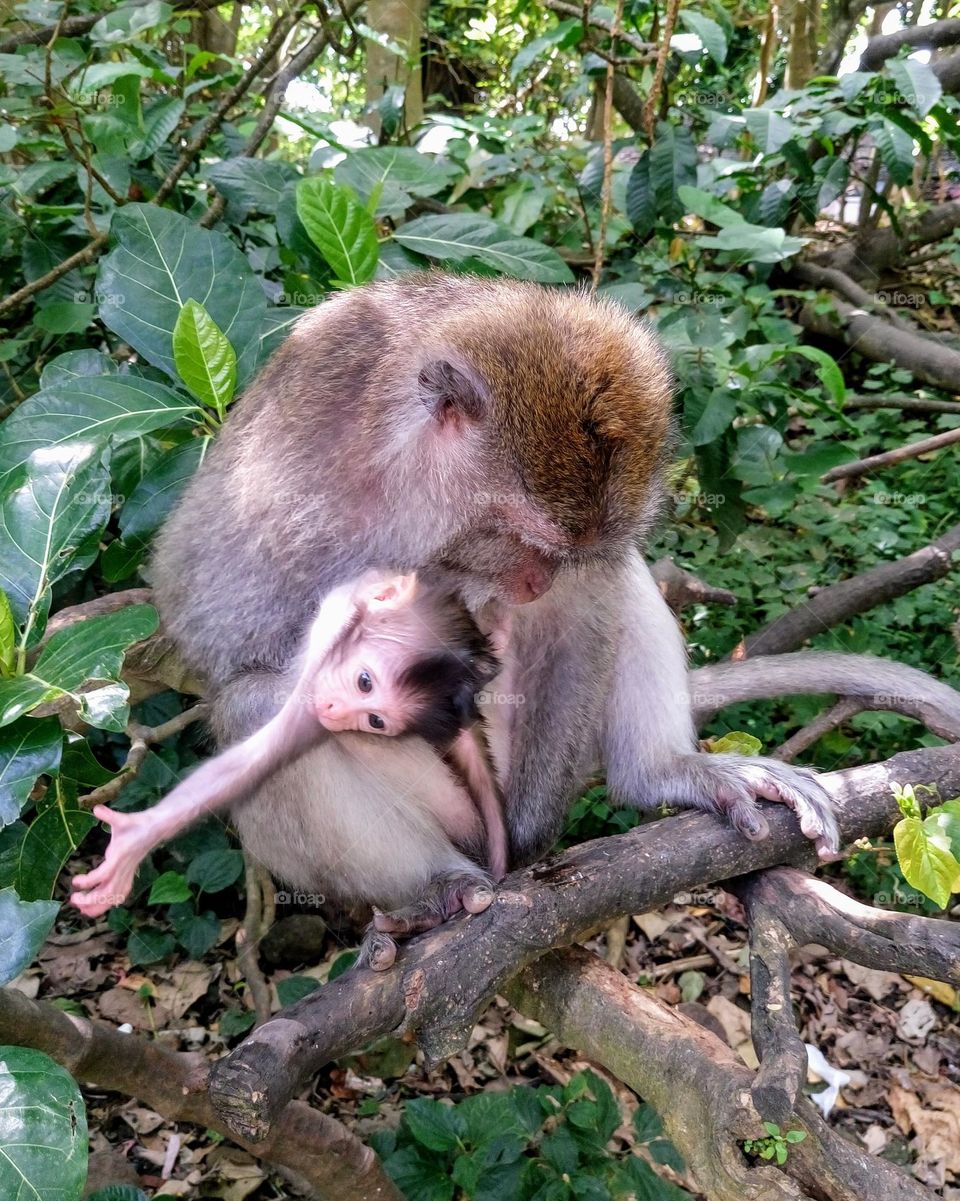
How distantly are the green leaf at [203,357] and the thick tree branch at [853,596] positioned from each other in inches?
81.2

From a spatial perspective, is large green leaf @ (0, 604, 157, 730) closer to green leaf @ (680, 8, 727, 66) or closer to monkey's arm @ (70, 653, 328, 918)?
monkey's arm @ (70, 653, 328, 918)

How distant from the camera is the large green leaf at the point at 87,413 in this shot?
274 centimetres

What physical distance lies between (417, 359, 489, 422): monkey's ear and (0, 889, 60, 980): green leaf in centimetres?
141

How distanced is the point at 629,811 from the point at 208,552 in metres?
2.38

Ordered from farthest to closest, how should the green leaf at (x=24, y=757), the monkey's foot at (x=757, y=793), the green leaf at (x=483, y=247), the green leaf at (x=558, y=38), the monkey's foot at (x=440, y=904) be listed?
1. the green leaf at (x=558, y=38)
2. the green leaf at (x=483, y=247)
3. the monkey's foot at (x=757, y=793)
4. the monkey's foot at (x=440, y=904)
5. the green leaf at (x=24, y=757)

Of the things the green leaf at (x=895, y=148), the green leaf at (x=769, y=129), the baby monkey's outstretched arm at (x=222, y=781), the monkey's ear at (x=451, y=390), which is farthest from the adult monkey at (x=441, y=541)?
the green leaf at (x=895, y=148)

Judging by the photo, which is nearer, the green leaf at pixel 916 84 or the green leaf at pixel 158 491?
the green leaf at pixel 158 491

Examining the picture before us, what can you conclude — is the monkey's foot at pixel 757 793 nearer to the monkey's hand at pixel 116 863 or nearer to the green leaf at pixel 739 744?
the green leaf at pixel 739 744

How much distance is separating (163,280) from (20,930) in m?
2.03

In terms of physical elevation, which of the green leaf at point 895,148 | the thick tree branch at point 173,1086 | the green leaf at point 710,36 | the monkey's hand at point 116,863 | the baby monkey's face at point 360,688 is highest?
the green leaf at point 710,36

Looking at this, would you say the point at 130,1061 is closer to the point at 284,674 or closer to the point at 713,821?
the point at 284,674

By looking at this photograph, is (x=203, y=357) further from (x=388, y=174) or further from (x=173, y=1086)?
(x=173, y=1086)

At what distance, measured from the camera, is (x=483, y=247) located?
138 inches

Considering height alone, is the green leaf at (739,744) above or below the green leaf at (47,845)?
below
